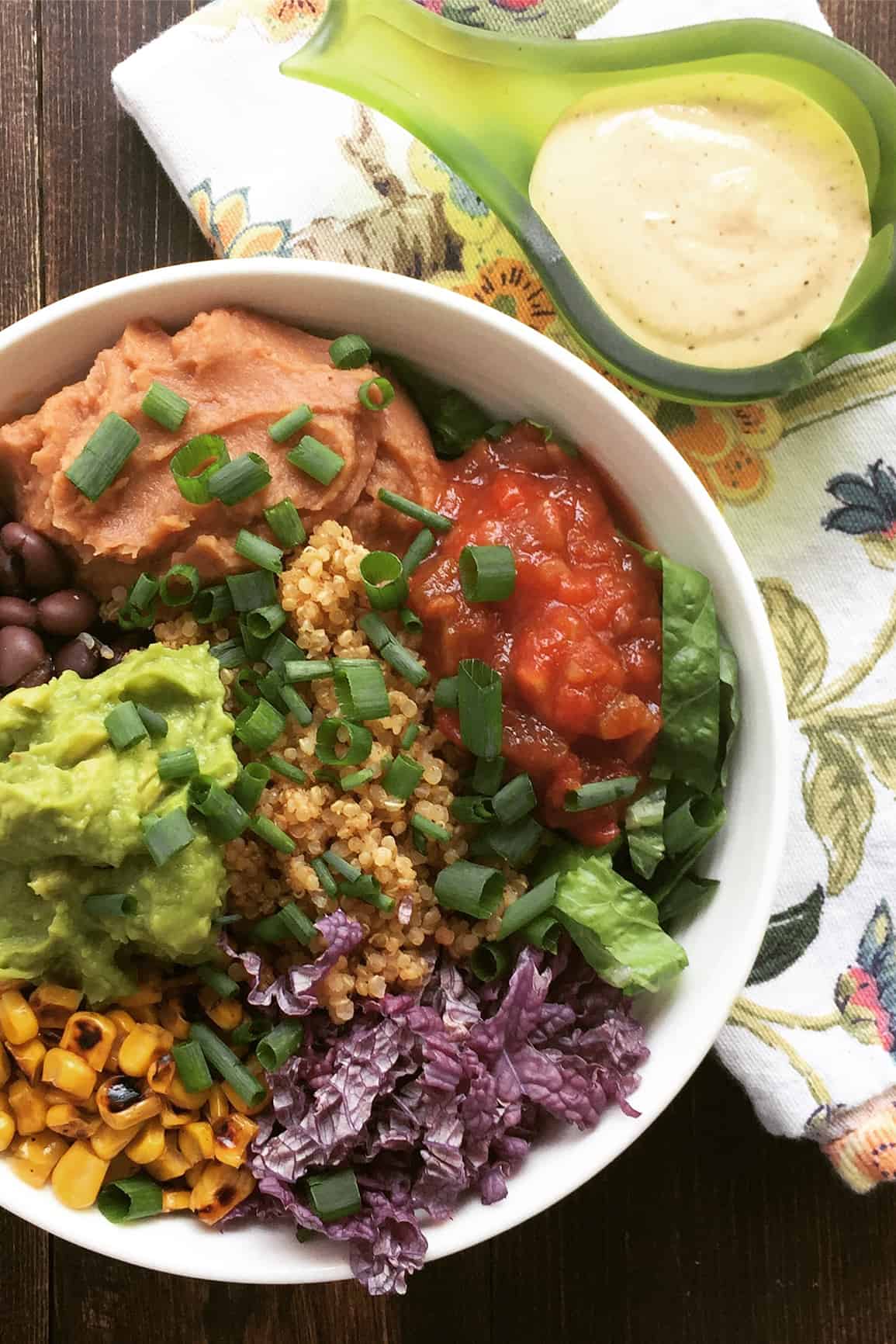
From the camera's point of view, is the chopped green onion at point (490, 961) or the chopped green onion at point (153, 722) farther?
the chopped green onion at point (490, 961)

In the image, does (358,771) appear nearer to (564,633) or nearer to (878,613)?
(564,633)

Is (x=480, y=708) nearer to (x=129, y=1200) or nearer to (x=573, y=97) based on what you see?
(x=129, y=1200)

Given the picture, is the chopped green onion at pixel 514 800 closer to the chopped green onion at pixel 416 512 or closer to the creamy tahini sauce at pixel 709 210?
the chopped green onion at pixel 416 512

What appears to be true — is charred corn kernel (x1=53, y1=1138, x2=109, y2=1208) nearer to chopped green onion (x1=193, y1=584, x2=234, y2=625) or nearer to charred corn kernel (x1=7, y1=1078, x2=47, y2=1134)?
charred corn kernel (x1=7, y1=1078, x2=47, y2=1134)

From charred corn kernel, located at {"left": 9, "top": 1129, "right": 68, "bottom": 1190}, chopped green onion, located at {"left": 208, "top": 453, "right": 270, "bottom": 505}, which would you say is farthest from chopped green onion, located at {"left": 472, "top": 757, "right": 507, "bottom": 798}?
charred corn kernel, located at {"left": 9, "top": 1129, "right": 68, "bottom": 1190}

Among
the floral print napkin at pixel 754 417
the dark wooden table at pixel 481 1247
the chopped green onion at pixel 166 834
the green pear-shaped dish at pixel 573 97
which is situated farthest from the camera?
the dark wooden table at pixel 481 1247

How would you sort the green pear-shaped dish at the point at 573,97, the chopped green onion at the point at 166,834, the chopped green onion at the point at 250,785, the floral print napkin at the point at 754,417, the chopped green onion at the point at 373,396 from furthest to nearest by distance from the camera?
1. the floral print napkin at the point at 754,417
2. the green pear-shaped dish at the point at 573,97
3. the chopped green onion at the point at 373,396
4. the chopped green onion at the point at 250,785
5. the chopped green onion at the point at 166,834

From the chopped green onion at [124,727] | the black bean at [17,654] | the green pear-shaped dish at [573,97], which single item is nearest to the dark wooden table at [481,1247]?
the green pear-shaped dish at [573,97]

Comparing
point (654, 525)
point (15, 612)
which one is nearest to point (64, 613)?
point (15, 612)
